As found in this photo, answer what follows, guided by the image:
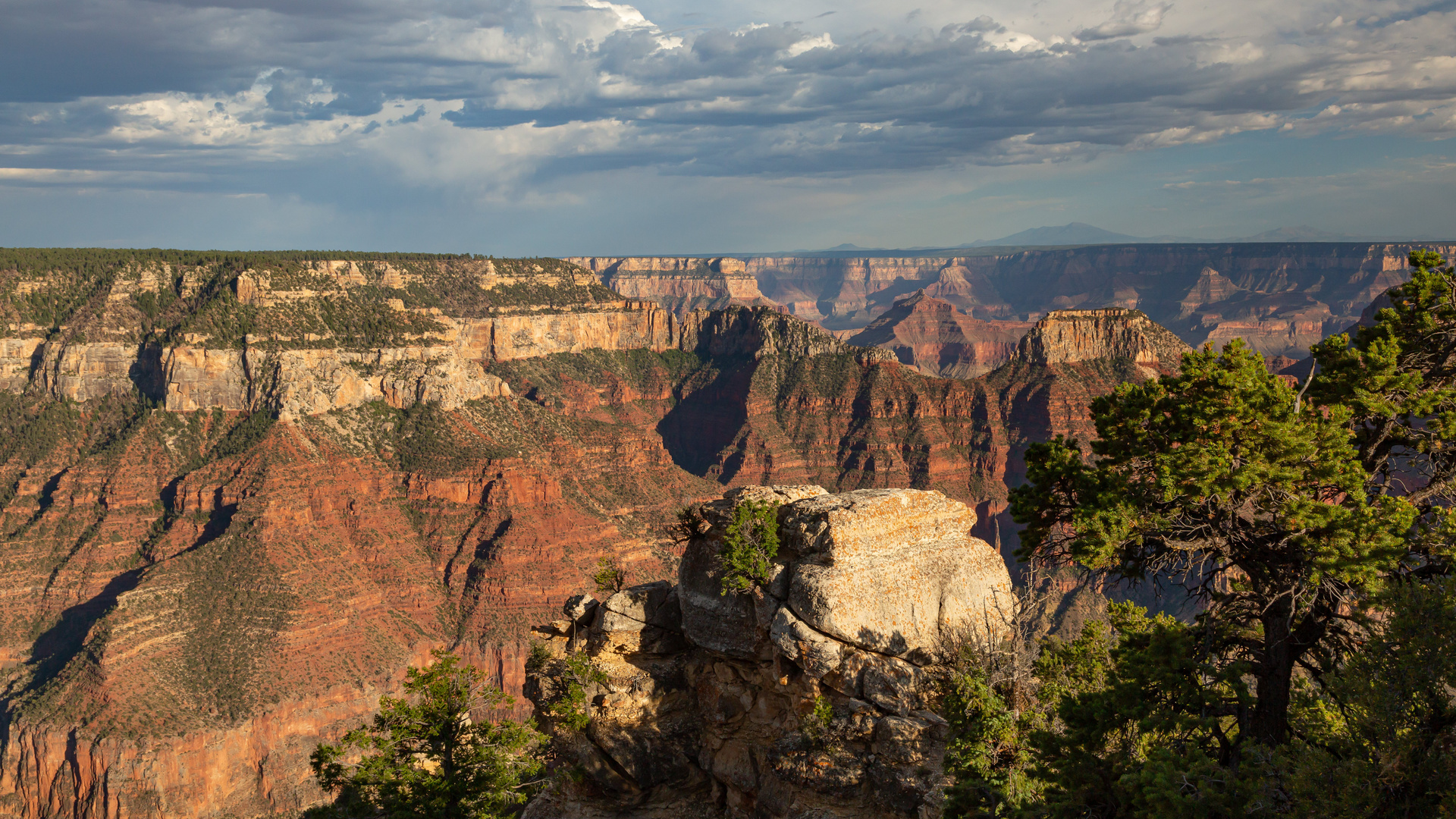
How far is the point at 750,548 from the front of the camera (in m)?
33.0

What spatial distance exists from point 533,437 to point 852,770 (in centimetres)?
13291

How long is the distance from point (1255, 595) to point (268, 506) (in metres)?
118

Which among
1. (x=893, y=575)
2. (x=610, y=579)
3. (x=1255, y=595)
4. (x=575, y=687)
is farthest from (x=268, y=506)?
(x=1255, y=595)

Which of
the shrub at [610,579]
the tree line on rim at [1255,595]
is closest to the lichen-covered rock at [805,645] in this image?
the tree line on rim at [1255,595]

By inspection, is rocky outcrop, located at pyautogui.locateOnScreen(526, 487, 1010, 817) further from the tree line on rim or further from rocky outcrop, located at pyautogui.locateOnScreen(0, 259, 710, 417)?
rocky outcrop, located at pyautogui.locateOnScreen(0, 259, 710, 417)

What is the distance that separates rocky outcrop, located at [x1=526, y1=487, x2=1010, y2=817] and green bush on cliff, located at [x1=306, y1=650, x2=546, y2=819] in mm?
5192

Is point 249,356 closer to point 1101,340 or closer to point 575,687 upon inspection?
point 575,687

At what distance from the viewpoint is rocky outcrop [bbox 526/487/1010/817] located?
1079 inches

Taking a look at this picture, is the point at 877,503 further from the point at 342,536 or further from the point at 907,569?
the point at 342,536

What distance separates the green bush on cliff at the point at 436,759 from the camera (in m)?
28.7

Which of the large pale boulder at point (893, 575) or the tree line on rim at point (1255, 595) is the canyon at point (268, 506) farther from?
the tree line on rim at point (1255, 595)

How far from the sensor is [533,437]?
154 metres

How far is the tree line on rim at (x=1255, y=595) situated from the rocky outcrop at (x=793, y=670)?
2725 millimetres

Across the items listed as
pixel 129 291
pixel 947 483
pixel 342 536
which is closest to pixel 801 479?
pixel 947 483
